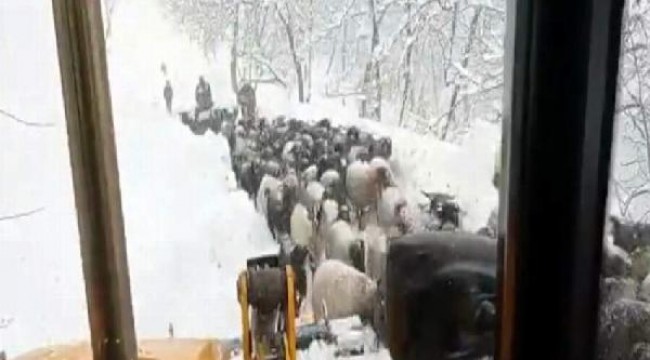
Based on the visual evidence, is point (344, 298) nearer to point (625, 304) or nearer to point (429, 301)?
point (429, 301)

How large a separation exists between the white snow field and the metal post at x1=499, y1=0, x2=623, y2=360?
0.05 m

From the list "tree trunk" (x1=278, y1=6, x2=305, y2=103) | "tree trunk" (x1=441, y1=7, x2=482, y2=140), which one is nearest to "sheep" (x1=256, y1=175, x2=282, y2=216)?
"tree trunk" (x1=278, y1=6, x2=305, y2=103)

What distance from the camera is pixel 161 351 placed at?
1.27 m

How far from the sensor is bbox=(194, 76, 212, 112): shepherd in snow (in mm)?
1216

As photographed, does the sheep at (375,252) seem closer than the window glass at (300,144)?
No

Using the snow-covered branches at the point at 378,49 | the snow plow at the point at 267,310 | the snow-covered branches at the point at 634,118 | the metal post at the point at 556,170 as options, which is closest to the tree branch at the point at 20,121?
the snow-covered branches at the point at 378,49

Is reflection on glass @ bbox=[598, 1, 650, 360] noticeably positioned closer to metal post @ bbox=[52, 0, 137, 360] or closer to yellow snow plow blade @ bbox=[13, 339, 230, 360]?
yellow snow plow blade @ bbox=[13, 339, 230, 360]

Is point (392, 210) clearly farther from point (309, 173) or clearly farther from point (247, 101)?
point (247, 101)

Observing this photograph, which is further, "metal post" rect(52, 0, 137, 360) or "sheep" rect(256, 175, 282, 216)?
"sheep" rect(256, 175, 282, 216)

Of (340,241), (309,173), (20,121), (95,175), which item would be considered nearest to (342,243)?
(340,241)

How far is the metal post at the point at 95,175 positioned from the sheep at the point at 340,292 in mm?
253

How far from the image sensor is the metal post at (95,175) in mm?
1144

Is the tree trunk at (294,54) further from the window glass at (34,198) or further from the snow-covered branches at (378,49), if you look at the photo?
the window glass at (34,198)

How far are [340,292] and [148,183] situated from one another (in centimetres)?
30
